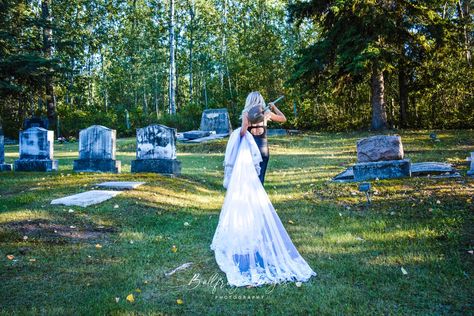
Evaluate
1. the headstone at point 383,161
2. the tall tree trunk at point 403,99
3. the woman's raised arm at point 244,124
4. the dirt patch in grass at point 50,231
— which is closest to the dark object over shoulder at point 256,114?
the woman's raised arm at point 244,124

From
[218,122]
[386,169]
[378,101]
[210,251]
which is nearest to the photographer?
[210,251]

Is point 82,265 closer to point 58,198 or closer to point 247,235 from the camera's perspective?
point 247,235

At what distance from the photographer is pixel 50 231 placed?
18.1 feet

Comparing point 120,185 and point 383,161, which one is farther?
point 383,161

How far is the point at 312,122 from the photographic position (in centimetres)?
2575

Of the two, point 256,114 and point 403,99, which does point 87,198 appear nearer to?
point 256,114

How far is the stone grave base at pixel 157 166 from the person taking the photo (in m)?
10.9

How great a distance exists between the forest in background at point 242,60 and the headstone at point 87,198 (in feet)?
30.2

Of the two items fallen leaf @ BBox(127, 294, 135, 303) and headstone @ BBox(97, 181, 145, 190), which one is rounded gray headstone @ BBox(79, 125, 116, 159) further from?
fallen leaf @ BBox(127, 294, 135, 303)

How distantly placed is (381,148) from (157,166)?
19.9 ft

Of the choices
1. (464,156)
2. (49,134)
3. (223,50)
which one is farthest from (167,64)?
(464,156)

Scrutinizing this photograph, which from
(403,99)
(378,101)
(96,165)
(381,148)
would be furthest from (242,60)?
(381,148)

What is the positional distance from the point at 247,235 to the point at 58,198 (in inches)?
182

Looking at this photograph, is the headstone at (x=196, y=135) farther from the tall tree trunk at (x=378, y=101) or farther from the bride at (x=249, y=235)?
the bride at (x=249, y=235)
